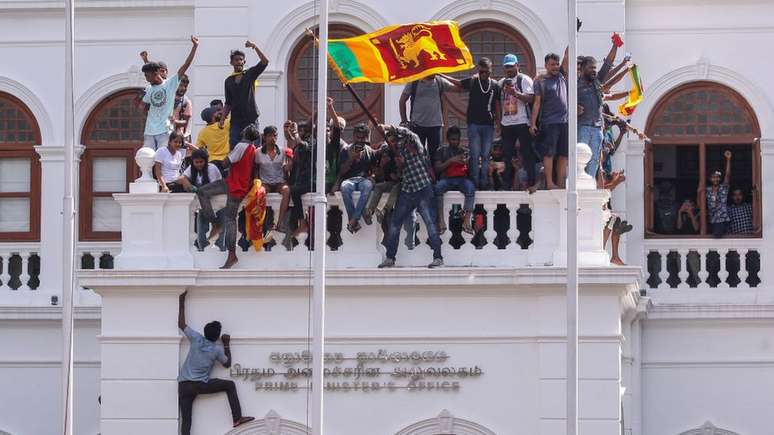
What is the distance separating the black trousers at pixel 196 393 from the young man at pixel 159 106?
3.55m

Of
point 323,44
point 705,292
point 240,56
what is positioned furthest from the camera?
point 705,292

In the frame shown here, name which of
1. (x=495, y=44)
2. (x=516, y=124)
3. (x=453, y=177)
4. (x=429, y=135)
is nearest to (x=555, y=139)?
(x=516, y=124)

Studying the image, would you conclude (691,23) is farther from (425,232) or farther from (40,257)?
(40,257)

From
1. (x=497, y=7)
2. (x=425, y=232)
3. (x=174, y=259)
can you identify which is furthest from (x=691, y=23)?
(x=174, y=259)

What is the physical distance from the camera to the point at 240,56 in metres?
25.9

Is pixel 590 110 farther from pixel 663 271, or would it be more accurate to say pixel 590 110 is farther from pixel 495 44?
pixel 495 44

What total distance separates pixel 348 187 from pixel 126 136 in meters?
6.68

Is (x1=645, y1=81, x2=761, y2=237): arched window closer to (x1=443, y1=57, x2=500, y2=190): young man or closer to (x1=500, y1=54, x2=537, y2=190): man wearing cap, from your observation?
(x1=500, y1=54, x2=537, y2=190): man wearing cap

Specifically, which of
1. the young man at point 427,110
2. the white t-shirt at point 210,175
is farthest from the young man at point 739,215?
the white t-shirt at point 210,175

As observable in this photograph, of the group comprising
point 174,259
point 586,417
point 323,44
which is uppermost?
point 323,44

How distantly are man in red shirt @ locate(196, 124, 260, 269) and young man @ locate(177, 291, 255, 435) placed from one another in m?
0.90

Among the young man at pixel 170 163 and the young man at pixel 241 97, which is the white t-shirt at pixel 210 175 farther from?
the young man at pixel 241 97

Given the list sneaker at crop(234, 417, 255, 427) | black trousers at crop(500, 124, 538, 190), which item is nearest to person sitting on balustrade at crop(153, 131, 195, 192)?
sneaker at crop(234, 417, 255, 427)

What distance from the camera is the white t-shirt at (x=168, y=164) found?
25141 mm
